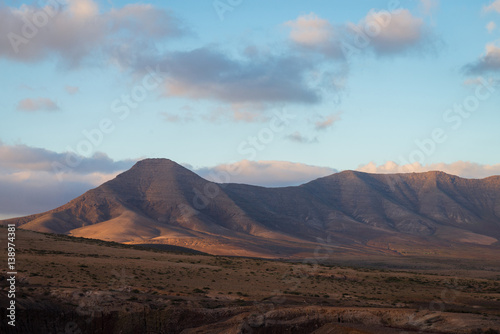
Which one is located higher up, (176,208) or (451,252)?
(176,208)

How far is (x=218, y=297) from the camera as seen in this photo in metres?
36.3

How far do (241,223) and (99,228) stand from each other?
53735 millimetres

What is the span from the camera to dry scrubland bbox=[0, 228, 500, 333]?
27.9 m

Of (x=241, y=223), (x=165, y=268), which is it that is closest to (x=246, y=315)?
(x=165, y=268)

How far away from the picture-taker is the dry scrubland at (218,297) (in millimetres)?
27906

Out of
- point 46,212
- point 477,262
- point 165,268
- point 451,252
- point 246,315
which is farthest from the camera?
point 46,212

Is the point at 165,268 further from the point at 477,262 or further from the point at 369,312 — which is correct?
the point at 477,262

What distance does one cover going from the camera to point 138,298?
32219 mm

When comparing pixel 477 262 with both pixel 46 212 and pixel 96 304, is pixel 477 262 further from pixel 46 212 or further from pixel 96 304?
pixel 46 212

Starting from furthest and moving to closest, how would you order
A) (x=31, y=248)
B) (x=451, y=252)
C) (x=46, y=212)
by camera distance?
(x=46, y=212) → (x=451, y=252) → (x=31, y=248)

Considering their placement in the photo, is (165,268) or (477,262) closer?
(165,268)

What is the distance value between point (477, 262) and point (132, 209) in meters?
126

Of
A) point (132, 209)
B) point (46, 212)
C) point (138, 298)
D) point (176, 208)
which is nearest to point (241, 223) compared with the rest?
point (176, 208)

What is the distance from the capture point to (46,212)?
635 feet
